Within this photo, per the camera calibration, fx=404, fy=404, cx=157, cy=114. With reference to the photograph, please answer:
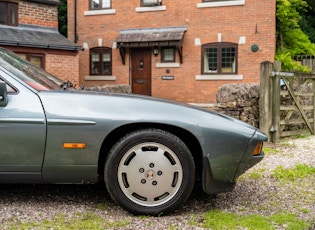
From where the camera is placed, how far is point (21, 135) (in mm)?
3150

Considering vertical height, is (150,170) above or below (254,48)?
below

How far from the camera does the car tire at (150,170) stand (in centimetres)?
316

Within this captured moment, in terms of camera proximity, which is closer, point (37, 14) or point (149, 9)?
point (37, 14)

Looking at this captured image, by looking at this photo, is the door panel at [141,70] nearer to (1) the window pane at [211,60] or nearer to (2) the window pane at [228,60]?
(1) the window pane at [211,60]

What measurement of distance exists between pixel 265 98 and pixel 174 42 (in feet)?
27.7

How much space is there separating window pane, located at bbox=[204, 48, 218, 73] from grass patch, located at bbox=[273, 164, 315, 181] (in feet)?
34.5

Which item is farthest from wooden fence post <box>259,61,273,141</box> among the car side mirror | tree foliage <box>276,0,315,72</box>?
tree foliage <box>276,0,315,72</box>

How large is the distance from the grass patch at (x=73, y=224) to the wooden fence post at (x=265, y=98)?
5.10 metres

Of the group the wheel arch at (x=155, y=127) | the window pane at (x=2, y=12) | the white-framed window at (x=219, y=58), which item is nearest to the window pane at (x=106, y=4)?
the window pane at (x=2, y=12)

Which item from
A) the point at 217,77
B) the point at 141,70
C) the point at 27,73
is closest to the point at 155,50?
the point at 141,70

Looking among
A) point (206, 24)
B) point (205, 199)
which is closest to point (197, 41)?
point (206, 24)

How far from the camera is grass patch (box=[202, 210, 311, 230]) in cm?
303

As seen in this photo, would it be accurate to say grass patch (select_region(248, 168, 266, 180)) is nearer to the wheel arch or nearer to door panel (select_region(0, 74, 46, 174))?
the wheel arch

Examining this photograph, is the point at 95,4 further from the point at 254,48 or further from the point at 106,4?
the point at 254,48
